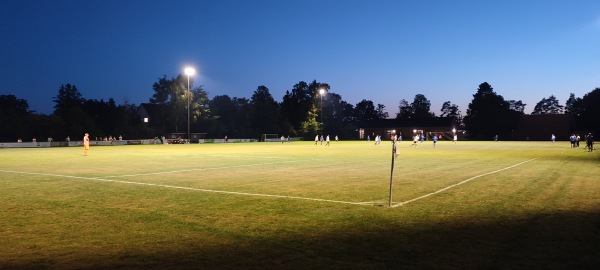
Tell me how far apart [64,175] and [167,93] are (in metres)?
83.4

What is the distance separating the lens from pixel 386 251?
22.9 ft

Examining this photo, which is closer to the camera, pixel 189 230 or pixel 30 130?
pixel 189 230

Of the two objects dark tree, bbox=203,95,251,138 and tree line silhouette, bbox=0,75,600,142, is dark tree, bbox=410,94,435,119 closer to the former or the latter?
tree line silhouette, bbox=0,75,600,142

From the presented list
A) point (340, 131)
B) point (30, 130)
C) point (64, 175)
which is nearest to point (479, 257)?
point (64, 175)

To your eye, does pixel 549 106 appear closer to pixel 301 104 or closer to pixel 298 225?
pixel 301 104

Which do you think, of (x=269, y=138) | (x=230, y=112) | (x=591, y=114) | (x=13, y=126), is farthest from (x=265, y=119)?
(x=591, y=114)

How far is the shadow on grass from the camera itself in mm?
6270

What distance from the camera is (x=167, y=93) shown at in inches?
3920

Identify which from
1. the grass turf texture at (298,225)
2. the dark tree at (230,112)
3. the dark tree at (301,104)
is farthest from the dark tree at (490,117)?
the grass turf texture at (298,225)

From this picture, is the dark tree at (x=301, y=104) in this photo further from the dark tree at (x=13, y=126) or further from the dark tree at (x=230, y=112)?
the dark tree at (x=13, y=126)

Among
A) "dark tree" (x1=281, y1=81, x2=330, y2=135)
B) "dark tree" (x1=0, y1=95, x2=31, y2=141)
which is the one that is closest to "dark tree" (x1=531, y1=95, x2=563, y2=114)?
"dark tree" (x1=281, y1=81, x2=330, y2=135)

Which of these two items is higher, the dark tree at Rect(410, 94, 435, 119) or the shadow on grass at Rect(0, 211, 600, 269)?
the dark tree at Rect(410, 94, 435, 119)

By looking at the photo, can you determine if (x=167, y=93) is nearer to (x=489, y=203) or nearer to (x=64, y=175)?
(x=64, y=175)

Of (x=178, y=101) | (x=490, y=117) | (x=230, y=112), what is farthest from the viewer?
(x=230, y=112)
